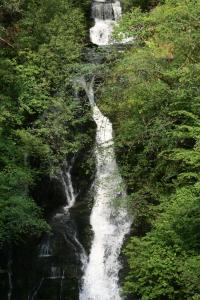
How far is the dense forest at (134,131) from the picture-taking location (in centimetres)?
1073

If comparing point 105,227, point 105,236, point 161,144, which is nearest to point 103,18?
point 161,144

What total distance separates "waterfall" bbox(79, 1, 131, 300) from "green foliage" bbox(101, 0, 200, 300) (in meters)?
0.50

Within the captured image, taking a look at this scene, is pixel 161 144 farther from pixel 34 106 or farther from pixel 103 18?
pixel 103 18

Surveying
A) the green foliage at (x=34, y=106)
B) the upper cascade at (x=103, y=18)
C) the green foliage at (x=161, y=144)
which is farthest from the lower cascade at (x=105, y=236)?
the upper cascade at (x=103, y=18)

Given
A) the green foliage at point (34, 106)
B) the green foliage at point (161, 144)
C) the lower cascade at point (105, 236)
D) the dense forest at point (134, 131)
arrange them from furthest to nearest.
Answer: the green foliage at point (34, 106) < the lower cascade at point (105, 236) < the dense forest at point (134, 131) < the green foliage at point (161, 144)

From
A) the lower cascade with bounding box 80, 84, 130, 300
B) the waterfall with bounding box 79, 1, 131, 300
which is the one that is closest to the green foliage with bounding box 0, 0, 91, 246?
the waterfall with bounding box 79, 1, 131, 300

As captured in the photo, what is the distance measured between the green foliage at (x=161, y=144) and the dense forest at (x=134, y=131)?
31 mm

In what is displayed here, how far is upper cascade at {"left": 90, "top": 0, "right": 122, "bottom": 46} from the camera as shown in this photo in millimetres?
24172

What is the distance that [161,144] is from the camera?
518 inches

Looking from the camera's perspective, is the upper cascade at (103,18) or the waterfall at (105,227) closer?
the waterfall at (105,227)

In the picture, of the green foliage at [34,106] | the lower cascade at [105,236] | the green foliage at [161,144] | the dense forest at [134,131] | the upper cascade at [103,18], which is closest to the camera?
the green foliage at [161,144]

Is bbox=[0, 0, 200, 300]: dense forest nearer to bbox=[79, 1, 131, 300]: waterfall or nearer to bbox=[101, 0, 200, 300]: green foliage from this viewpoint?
bbox=[101, 0, 200, 300]: green foliage

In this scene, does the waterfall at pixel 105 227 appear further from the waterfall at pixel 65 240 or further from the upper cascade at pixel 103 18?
the upper cascade at pixel 103 18

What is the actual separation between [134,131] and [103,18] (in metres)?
13.8
